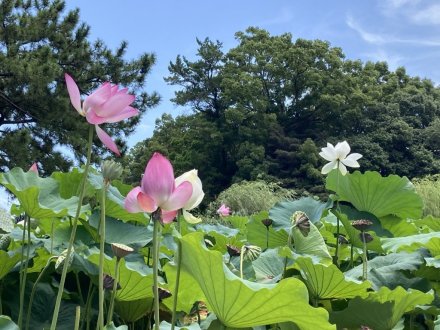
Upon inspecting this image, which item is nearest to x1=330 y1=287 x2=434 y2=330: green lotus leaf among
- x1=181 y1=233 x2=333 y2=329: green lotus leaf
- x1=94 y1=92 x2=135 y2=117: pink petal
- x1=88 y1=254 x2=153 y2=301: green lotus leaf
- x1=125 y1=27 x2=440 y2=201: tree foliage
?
x1=181 y1=233 x2=333 y2=329: green lotus leaf

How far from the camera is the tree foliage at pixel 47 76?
10.6 metres

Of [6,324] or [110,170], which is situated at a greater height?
[110,170]

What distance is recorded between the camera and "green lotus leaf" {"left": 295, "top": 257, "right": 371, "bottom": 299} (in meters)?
0.63

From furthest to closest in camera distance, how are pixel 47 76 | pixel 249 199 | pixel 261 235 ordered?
pixel 249 199
pixel 47 76
pixel 261 235

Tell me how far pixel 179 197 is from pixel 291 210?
23.6 inches

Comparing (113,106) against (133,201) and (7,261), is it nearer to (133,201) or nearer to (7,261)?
(133,201)

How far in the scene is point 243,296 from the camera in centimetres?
50

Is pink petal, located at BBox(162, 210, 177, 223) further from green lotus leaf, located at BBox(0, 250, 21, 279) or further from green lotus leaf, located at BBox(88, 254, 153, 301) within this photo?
green lotus leaf, located at BBox(0, 250, 21, 279)

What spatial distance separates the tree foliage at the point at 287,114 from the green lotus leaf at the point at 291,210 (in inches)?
604

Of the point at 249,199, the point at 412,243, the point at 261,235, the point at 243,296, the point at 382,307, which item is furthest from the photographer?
the point at 249,199

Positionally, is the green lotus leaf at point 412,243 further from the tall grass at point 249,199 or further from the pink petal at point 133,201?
the tall grass at point 249,199

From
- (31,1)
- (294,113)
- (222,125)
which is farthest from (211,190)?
(31,1)

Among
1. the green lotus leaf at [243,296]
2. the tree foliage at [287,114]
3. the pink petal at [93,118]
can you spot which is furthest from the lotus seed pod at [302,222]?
the tree foliage at [287,114]

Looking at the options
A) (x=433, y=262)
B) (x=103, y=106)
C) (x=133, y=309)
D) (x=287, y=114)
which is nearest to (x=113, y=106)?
(x=103, y=106)
